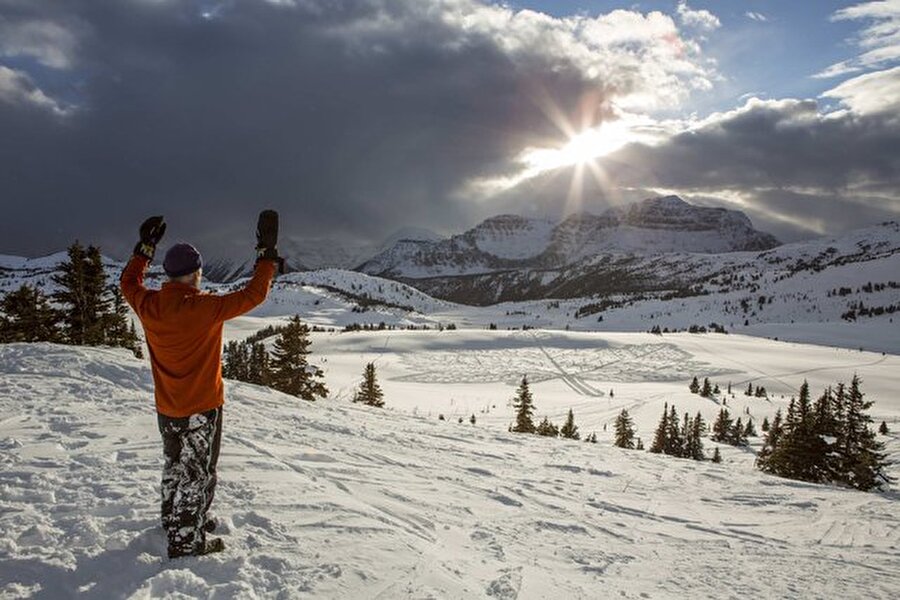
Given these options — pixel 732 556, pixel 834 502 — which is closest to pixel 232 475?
pixel 732 556

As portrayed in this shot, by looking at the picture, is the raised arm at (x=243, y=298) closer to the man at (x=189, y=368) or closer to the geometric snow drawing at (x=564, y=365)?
the man at (x=189, y=368)

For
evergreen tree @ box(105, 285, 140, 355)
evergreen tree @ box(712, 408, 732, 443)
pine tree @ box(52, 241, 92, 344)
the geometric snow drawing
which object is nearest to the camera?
pine tree @ box(52, 241, 92, 344)

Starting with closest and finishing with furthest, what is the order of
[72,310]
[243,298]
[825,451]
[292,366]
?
[243,298] < [825,451] < [72,310] < [292,366]

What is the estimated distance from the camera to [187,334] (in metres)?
4.57

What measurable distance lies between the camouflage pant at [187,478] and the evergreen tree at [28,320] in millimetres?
34809

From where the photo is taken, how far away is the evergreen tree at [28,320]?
106 feet

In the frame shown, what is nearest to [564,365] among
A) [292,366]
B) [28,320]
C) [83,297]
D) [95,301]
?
[292,366]

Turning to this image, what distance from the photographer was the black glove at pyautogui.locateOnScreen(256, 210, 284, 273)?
4.84 meters

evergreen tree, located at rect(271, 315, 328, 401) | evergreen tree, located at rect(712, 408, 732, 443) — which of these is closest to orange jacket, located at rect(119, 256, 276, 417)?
evergreen tree, located at rect(271, 315, 328, 401)

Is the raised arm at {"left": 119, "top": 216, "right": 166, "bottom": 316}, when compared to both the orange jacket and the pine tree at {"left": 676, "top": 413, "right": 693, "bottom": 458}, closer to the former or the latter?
the orange jacket

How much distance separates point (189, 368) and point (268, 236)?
1.38 metres

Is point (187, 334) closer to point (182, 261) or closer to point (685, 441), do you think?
point (182, 261)

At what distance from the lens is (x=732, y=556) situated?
22.7 ft

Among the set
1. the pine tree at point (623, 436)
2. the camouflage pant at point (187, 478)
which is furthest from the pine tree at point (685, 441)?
the camouflage pant at point (187, 478)
